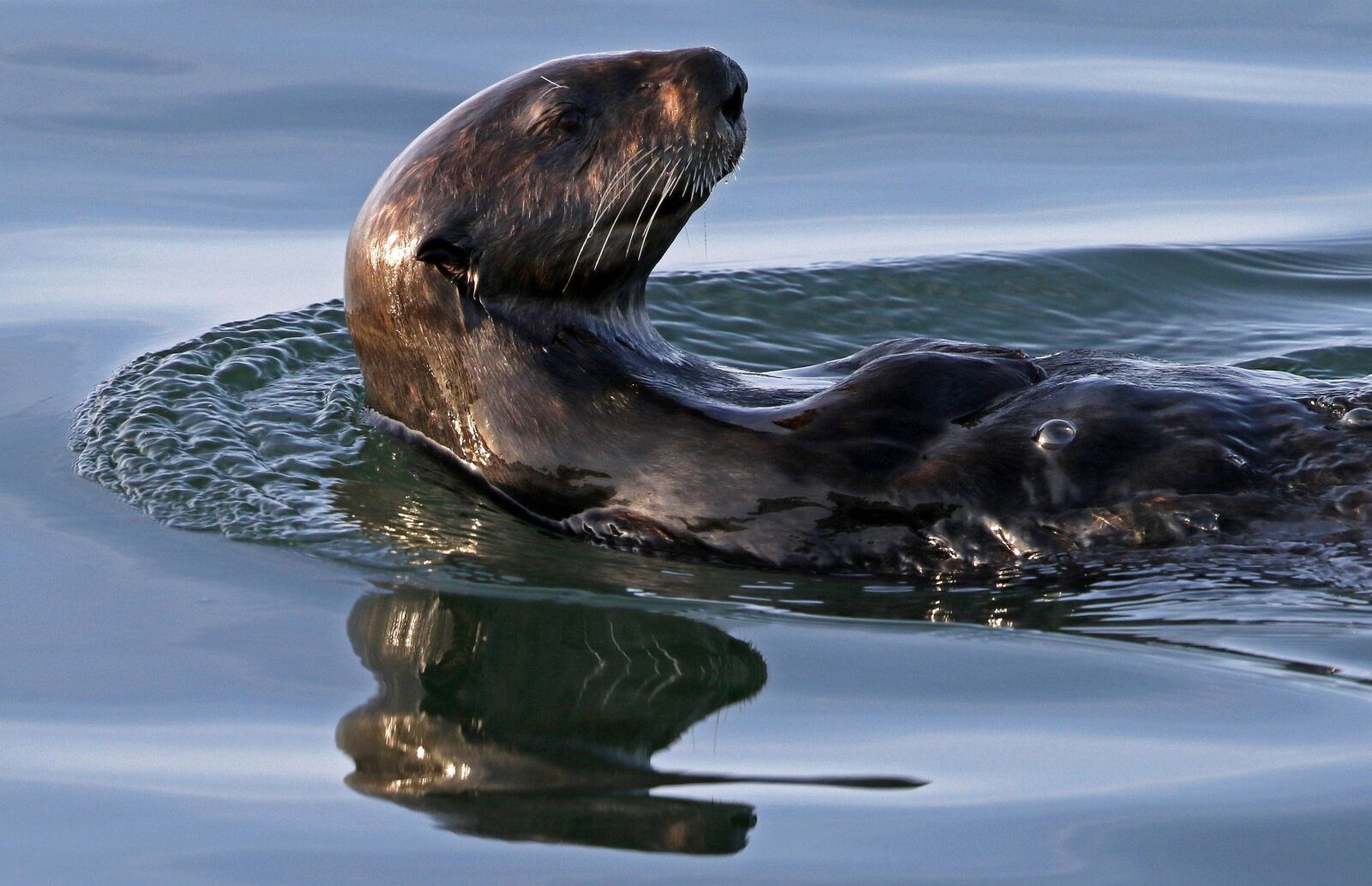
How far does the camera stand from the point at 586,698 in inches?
153

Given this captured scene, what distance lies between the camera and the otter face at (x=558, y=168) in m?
5.06

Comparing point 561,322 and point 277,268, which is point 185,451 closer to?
point 561,322

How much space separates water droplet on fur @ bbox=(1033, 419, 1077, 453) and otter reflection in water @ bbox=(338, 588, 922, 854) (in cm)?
97

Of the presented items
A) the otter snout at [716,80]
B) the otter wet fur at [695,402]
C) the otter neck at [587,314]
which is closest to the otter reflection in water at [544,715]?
the otter wet fur at [695,402]

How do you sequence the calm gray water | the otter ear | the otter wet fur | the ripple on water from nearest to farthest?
the calm gray water < the ripple on water < the otter wet fur < the otter ear

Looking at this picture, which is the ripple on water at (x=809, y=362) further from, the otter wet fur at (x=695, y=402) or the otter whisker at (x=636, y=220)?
the otter whisker at (x=636, y=220)

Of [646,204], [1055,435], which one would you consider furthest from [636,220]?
[1055,435]

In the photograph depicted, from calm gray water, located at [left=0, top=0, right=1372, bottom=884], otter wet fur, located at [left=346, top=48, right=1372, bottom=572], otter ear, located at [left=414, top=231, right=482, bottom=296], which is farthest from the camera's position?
otter ear, located at [left=414, top=231, right=482, bottom=296]

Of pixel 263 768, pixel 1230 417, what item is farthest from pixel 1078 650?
pixel 263 768

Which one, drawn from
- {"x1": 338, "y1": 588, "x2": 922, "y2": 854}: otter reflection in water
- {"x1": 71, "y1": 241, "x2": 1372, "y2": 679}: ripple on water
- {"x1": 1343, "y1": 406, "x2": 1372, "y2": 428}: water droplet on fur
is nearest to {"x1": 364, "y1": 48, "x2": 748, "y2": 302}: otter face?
{"x1": 71, "y1": 241, "x2": 1372, "y2": 679}: ripple on water

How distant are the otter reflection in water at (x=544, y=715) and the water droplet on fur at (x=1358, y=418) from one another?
1.67 meters

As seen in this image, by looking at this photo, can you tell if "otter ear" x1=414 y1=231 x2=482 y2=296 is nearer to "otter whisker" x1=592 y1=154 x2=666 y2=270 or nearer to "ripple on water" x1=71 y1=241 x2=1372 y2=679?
"otter whisker" x1=592 y1=154 x2=666 y2=270

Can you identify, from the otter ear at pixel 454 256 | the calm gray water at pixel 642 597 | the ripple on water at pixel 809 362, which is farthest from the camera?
the otter ear at pixel 454 256

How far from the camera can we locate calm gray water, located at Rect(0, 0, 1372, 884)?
3277 mm
